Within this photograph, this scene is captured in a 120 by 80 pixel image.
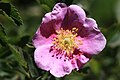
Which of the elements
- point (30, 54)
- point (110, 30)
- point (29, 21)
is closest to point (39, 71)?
point (30, 54)

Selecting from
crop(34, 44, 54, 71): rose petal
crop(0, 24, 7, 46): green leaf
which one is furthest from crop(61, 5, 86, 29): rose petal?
crop(0, 24, 7, 46): green leaf

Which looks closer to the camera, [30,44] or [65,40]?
[30,44]

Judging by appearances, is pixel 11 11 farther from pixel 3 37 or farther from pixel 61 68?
pixel 61 68

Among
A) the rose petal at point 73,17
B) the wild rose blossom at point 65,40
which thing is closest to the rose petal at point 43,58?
the wild rose blossom at point 65,40

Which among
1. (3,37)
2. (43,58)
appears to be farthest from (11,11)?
(43,58)

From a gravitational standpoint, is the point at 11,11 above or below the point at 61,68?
above

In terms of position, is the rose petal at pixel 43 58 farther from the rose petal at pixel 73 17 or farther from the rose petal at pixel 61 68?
the rose petal at pixel 73 17
